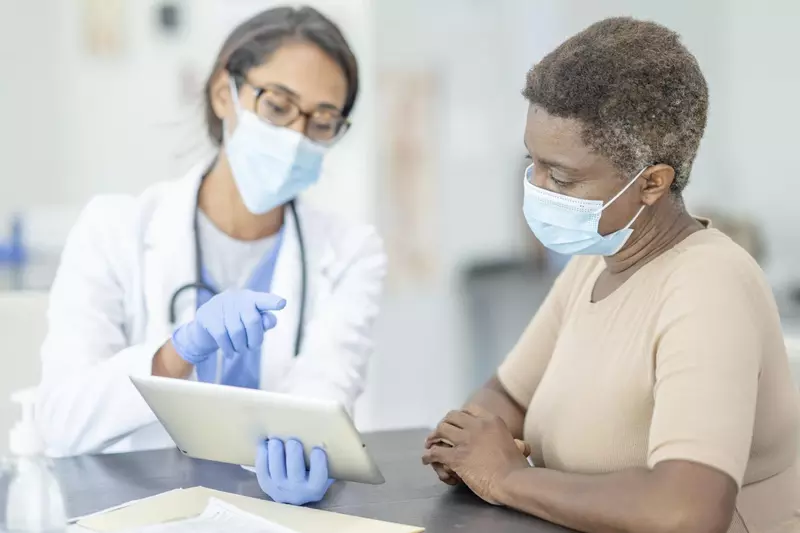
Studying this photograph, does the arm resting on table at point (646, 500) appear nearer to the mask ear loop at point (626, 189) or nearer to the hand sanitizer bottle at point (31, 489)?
the mask ear loop at point (626, 189)

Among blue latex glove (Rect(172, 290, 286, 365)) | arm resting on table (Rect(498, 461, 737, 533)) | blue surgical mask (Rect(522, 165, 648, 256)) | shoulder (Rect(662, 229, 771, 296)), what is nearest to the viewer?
arm resting on table (Rect(498, 461, 737, 533))

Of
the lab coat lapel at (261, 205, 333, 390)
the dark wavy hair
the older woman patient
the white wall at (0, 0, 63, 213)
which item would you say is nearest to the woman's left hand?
the older woman patient

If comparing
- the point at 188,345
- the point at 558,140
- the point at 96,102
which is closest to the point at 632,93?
the point at 558,140

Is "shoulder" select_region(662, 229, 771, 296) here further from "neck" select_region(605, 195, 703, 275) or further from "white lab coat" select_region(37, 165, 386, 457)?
"white lab coat" select_region(37, 165, 386, 457)

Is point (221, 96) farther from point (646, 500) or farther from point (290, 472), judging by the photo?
point (646, 500)

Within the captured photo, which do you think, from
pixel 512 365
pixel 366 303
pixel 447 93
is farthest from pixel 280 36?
pixel 447 93

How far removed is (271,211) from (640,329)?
2.94ft

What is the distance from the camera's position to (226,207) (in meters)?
1.81

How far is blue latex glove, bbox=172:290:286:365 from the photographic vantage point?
4.44 feet

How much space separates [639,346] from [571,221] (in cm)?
18

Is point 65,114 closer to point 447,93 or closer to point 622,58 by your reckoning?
point 447,93

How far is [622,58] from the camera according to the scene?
111cm

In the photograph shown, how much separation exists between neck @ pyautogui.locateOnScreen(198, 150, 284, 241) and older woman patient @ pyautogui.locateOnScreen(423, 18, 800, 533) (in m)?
0.70

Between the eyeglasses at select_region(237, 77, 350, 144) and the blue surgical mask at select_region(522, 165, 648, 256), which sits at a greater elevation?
the eyeglasses at select_region(237, 77, 350, 144)
